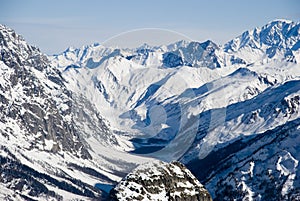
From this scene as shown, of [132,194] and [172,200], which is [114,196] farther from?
[172,200]

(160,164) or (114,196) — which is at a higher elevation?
(160,164)

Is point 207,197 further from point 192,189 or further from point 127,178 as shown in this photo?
point 127,178

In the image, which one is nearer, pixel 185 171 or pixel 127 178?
pixel 127 178

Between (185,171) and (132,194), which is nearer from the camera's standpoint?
(132,194)

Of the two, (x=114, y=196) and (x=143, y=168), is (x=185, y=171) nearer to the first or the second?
(x=143, y=168)

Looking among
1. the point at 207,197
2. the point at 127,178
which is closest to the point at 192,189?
the point at 207,197
